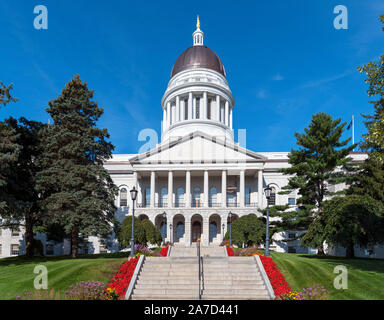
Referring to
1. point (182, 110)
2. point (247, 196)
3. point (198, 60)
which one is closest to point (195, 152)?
point (247, 196)

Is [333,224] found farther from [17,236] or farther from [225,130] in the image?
[17,236]

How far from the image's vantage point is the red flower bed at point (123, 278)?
13441 millimetres

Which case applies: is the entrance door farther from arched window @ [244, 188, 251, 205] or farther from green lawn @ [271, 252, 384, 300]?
green lawn @ [271, 252, 384, 300]

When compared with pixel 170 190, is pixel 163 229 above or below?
below

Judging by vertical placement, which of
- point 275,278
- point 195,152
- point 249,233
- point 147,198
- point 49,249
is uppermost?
point 195,152

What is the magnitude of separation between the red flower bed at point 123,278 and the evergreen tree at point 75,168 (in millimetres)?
7754

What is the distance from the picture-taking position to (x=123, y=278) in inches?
582

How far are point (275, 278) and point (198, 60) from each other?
50.9 meters

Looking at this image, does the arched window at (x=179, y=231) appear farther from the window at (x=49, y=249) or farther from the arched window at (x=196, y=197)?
the window at (x=49, y=249)

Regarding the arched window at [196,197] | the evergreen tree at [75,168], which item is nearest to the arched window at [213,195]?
the arched window at [196,197]

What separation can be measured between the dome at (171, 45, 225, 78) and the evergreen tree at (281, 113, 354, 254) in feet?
112

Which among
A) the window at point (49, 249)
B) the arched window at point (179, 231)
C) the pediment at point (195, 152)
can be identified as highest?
the pediment at point (195, 152)

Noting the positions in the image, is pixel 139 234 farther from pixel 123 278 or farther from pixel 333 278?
pixel 333 278
